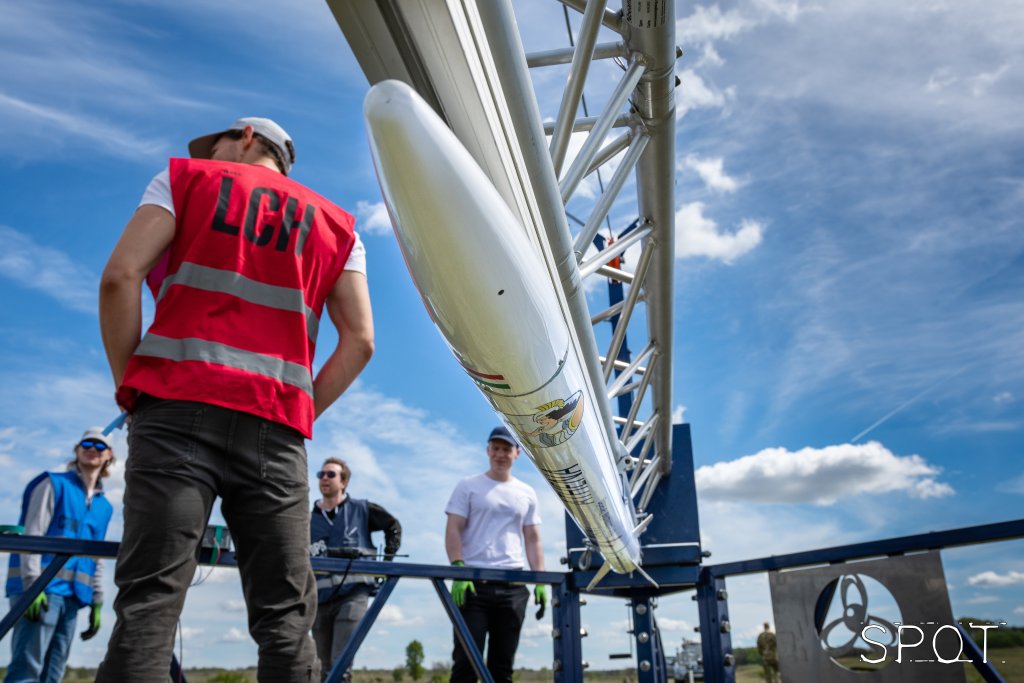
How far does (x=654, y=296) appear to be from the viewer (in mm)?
4125

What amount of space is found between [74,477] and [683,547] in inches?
169

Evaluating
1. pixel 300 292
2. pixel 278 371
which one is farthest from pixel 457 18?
pixel 278 371

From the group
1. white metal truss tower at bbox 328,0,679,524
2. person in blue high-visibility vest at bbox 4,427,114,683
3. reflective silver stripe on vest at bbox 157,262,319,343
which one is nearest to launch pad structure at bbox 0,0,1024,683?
white metal truss tower at bbox 328,0,679,524

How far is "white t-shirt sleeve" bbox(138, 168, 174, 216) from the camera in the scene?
1.57 metres

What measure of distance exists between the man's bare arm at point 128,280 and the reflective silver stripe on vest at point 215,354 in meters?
0.04

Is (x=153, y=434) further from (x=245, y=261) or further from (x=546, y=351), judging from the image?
(x=546, y=351)

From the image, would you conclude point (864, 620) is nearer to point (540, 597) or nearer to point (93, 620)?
point (540, 597)

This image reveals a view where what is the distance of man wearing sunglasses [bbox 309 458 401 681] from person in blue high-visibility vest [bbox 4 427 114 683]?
123 cm

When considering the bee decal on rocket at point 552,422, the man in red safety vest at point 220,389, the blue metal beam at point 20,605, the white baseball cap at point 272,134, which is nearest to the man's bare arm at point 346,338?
the man in red safety vest at point 220,389

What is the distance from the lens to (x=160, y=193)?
1.58m

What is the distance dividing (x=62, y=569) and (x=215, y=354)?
2.61 m

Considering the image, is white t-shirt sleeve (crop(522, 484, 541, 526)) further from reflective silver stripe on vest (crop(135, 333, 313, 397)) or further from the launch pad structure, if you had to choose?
reflective silver stripe on vest (crop(135, 333, 313, 397))

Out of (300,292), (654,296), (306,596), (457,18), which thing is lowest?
(306,596)

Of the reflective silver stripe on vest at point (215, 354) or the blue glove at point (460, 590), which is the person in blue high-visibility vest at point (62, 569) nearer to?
the blue glove at point (460, 590)
